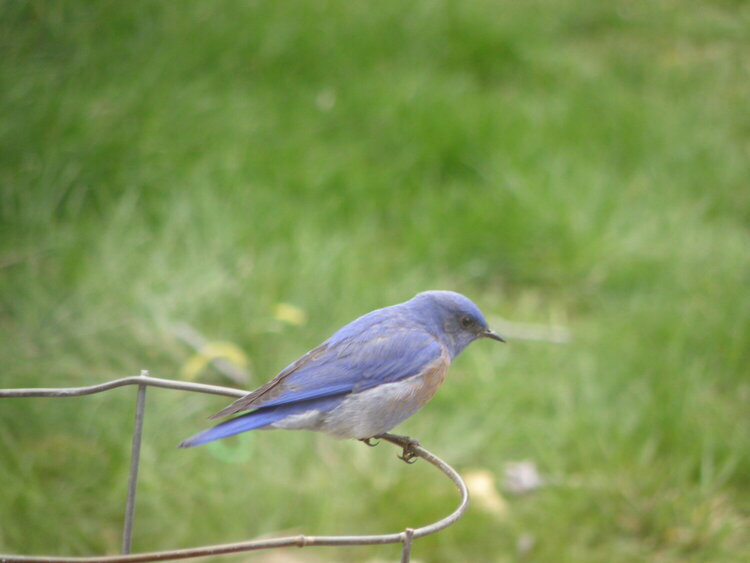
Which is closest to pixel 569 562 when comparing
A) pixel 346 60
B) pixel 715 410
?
pixel 715 410

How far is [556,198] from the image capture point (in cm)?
582

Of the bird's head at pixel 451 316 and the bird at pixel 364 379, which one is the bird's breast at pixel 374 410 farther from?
the bird's head at pixel 451 316

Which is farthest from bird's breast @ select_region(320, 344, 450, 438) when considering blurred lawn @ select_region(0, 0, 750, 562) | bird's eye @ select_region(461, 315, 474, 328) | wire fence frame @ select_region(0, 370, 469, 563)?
blurred lawn @ select_region(0, 0, 750, 562)

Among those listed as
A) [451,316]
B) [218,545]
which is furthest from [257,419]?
[451,316]

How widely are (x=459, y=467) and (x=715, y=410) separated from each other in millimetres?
1191

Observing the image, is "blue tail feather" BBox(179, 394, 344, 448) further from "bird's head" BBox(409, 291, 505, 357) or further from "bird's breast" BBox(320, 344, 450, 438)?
"bird's head" BBox(409, 291, 505, 357)

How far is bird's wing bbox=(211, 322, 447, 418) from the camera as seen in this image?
2.42m

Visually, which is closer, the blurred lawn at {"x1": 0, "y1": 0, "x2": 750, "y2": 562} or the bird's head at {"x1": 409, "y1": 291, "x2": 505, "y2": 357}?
the bird's head at {"x1": 409, "y1": 291, "x2": 505, "y2": 357}

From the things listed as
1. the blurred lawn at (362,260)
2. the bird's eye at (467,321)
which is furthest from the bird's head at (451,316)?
the blurred lawn at (362,260)

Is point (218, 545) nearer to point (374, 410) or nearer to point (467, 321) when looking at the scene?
point (374, 410)

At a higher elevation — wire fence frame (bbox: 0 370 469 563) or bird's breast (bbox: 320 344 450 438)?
wire fence frame (bbox: 0 370 469 563)

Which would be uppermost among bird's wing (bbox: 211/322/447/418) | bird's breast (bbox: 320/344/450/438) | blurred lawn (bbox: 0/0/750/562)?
bird's wing (bbox: 211/322/447/418)

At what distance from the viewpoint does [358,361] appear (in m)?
2.54

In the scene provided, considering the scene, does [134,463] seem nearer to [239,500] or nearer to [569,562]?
[239,500]
